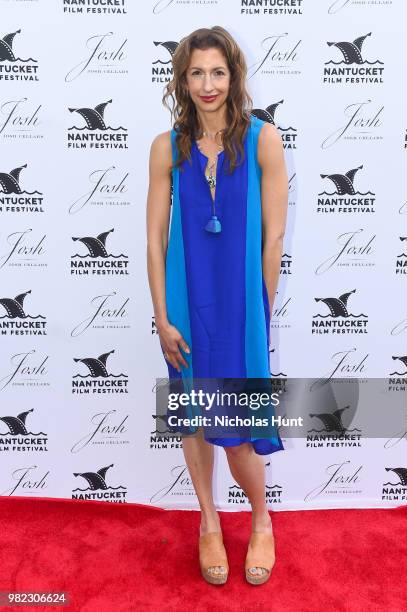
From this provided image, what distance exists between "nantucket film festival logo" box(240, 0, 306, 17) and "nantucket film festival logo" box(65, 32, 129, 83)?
0.45 metres

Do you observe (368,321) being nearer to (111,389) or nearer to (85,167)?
(111,389)

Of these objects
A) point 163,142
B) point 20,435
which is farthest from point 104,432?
point 163,142

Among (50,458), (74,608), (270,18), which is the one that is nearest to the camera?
(74,608)

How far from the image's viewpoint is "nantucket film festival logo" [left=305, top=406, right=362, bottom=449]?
2.80m

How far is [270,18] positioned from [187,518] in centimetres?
195

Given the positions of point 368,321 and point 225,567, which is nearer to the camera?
point 225,567

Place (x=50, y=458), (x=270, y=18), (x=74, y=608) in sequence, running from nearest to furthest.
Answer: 1. (x=74, y=608)
2. (x=270, y=18)
3. (x=50, y=458)

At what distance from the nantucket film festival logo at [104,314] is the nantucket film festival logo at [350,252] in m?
0.78

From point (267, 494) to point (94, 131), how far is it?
5.34 ft

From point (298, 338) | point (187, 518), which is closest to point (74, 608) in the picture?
point (187, 518)

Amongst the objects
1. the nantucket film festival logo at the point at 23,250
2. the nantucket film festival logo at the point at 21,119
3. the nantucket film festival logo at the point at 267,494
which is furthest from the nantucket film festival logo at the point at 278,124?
the nantucket film festival logo at the point at 267,494

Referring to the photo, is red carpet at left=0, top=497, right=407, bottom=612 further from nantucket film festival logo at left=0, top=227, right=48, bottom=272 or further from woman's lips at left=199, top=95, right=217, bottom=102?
woman's lips at left=199, top=95, right=217, bottom=102

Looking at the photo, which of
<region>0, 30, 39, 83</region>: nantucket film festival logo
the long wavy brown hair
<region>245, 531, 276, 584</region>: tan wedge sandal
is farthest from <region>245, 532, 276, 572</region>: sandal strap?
<region>0, 30, 39, 83</region>: nantucket film festival logo

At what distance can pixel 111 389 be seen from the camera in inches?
109
